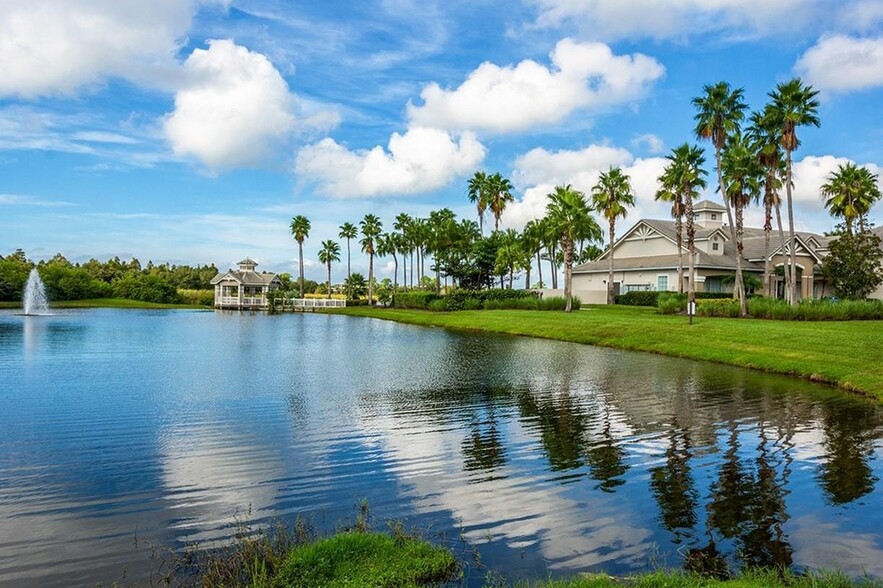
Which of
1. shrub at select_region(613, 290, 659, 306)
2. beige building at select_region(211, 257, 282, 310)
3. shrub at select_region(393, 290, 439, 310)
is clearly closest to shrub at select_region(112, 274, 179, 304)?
beige building at select_region(211, 257, 282, 310)

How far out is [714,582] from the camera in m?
6.72

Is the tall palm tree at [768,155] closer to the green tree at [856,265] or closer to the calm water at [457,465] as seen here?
the green tree at [856,265]

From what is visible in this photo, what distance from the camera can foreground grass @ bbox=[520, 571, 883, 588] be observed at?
664cm

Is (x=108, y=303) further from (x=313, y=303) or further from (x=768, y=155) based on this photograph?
(x=768, y=155)

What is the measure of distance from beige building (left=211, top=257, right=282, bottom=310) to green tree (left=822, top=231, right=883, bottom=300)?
274ft

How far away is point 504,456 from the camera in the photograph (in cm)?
1256

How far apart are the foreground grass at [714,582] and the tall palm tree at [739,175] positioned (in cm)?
4390

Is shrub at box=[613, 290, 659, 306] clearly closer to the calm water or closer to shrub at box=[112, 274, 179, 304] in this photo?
the calm water

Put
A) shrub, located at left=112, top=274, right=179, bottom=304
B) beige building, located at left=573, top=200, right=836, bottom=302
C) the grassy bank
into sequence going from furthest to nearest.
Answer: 1. shrub, located at left=112, top=274, right=179, bottom=304
2. the grassy bank
3. beige building, located at left=573, top=200, right=836, bottom=302

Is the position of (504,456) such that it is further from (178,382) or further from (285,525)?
(178,382)

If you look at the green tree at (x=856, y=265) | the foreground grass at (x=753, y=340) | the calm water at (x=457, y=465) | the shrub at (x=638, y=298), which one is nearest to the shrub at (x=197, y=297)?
the shrub at (x=638, y=298)

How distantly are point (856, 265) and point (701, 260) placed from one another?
12.2 meters

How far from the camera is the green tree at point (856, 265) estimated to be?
173ft

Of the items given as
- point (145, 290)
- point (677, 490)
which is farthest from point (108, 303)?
point (677, 490)
